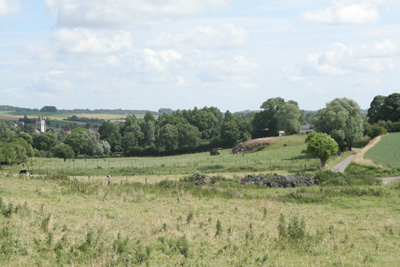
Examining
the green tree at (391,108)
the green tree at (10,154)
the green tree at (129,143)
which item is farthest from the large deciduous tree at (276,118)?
the green tree at (10,154)

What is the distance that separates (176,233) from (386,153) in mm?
61683

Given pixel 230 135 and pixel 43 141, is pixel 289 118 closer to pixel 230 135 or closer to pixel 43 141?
pixel 230 135

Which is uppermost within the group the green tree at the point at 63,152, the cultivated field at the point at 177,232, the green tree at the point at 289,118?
the green tree at the point at 289,118

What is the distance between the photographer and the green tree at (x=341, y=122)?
7819cm

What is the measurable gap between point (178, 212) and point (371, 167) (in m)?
42.2

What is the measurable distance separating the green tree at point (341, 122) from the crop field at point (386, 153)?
197 inches

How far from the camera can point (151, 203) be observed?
80.3 feet

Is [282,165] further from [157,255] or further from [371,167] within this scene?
[157,255]

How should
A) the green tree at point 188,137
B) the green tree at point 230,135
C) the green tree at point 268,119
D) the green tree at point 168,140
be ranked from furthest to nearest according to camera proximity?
the green tree at point 268,119
the green tree at point 168,140
the green tree at point 188,137
the green tree at point 230,135

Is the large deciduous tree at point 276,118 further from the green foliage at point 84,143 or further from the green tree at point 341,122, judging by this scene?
the green foliage at point 84,143

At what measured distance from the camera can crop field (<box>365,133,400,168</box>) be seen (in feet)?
195

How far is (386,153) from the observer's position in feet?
226

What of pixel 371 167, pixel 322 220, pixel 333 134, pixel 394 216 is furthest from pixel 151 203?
pixel 333 134

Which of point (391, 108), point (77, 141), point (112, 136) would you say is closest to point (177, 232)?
point (391, 108)
